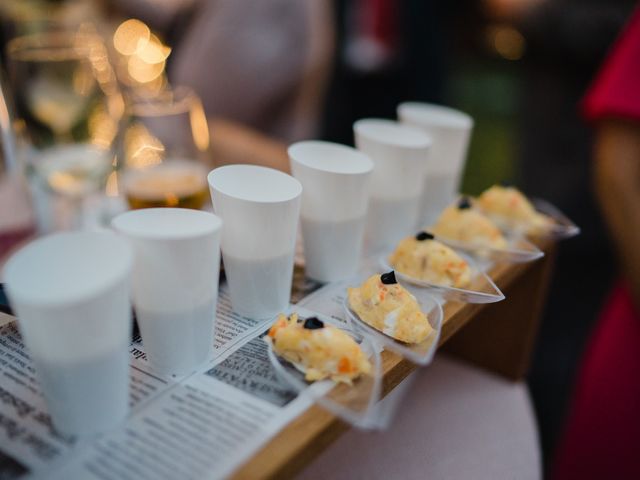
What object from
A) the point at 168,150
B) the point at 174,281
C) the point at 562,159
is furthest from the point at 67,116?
the point at 562,159

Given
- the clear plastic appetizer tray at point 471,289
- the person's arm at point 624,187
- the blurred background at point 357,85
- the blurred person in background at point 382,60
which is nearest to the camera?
the clear plastic appetizer tray at point 471,289

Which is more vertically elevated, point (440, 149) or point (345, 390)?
point (440, 149)

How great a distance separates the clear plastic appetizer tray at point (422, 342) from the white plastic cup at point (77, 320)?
22cm

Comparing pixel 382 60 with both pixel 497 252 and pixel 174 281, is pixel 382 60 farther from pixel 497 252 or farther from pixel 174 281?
pixel 174 281

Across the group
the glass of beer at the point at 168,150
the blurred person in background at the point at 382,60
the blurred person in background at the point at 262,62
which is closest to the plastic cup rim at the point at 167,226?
the glass of beer at the point at 168,150

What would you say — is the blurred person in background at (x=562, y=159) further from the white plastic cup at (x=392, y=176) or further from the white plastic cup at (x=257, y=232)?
the white plastic cup at (x=257, y=232)

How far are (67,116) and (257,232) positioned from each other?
2.18ft

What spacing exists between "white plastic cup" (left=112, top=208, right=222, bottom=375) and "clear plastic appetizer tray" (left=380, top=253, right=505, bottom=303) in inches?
8.8

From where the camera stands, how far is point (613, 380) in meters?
0.96

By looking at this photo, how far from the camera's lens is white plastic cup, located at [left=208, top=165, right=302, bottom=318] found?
510 millimetres

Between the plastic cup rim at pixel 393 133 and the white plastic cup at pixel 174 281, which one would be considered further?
the plastic cup rim at pixel 393 133

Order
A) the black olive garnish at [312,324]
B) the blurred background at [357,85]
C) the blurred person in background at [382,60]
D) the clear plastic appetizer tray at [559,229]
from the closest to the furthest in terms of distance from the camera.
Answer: the black olive garnish at [312,324], the clear plastic appetizer tray at [559,229], the blurred background at [357,85], the blurred person in background at [382,60]

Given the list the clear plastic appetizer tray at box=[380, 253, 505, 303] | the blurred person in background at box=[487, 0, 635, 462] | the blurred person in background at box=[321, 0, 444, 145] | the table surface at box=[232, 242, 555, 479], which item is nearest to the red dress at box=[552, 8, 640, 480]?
the table surface at box=[232, 242, 555, 479]

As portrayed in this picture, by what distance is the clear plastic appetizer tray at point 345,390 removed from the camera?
0.44 m
